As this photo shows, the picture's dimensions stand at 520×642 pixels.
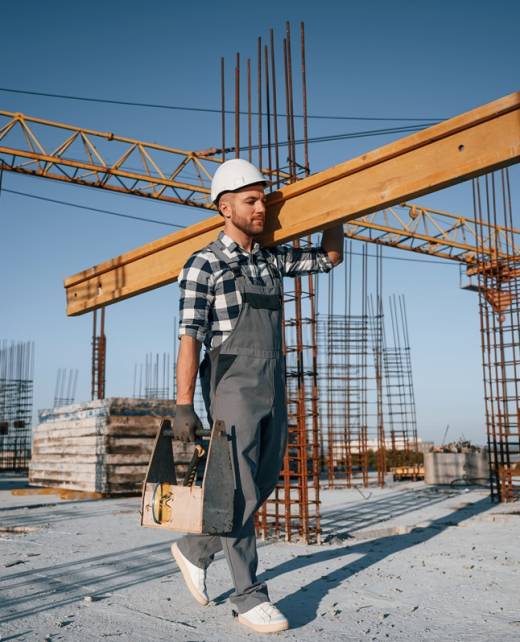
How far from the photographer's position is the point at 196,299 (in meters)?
2.85

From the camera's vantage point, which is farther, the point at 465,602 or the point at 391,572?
the point at 391,572

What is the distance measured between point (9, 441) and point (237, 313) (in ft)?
65.6

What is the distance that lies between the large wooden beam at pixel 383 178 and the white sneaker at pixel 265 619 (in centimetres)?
172

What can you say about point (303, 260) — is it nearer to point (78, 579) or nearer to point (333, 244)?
point (333, 244)

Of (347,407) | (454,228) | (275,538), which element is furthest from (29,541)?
(454,228)

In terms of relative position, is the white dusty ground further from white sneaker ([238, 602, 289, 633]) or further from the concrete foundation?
the concrete foundation

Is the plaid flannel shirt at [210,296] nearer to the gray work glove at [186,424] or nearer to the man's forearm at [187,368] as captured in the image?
the man's forearm at [187,368]

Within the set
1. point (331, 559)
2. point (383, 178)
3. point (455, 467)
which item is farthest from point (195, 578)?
point (455, 467)

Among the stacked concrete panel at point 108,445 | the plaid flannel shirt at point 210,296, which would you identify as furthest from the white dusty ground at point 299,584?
the stacked concrete panel at point 108,445

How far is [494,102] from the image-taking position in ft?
8.68

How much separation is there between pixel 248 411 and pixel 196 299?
1.79ft

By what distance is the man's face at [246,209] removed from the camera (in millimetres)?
3057

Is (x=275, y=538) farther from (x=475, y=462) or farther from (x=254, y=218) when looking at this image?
(x=475, y=462)

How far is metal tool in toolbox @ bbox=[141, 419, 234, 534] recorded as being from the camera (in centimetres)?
254
